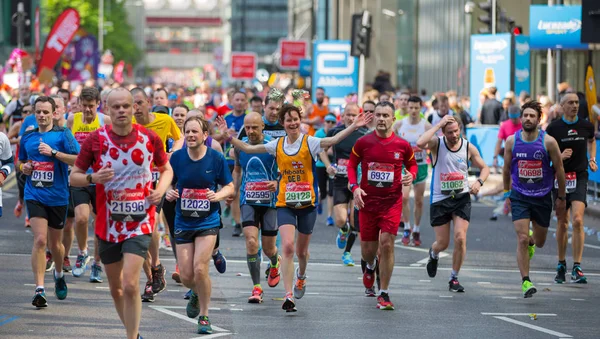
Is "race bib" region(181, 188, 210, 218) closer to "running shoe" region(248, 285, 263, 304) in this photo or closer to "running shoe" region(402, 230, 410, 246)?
"running shoe" region(248, 285, 263, 304)

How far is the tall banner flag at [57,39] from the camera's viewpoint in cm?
3475

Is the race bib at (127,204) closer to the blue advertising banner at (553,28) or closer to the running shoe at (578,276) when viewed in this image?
the running shoe at (578,276)

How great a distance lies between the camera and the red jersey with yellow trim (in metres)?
11.7

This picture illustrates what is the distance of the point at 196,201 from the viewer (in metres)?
10.4

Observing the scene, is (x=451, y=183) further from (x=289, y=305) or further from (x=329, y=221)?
(x=329, y=221)

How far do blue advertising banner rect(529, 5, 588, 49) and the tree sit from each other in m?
63.7

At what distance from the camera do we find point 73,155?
456 inches

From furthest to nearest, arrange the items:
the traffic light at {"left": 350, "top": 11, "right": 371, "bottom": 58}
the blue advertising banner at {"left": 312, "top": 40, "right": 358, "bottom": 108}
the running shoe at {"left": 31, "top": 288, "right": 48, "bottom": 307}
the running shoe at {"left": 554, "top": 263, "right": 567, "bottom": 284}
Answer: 1. the blue advertising banner at {"left": 312, "top": 40, "right": 358, "bottom": 108}
2. the traffic light at {"left": 350, "top": 11, "right": 371, "bottom": 58}
3. the running shoe at {"left": 554, "top": 263, "right": 567, "bottom": 284}
4. the running shoe at {"left": 31, "top": 288, "right": 48, "bottom": 307}

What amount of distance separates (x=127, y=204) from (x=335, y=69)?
2373cm

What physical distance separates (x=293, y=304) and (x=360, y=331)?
1103 millimetres

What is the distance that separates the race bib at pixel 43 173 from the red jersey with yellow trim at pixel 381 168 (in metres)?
2.66

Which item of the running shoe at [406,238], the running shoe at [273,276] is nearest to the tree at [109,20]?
the running shoe at [406,238]

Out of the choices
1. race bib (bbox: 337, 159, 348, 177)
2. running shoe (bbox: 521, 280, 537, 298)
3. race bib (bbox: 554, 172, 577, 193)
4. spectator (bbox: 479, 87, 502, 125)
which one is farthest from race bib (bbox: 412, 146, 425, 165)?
spectator (bbox: 479, 87, 502, 125)

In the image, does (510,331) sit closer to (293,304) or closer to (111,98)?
(293,304)
